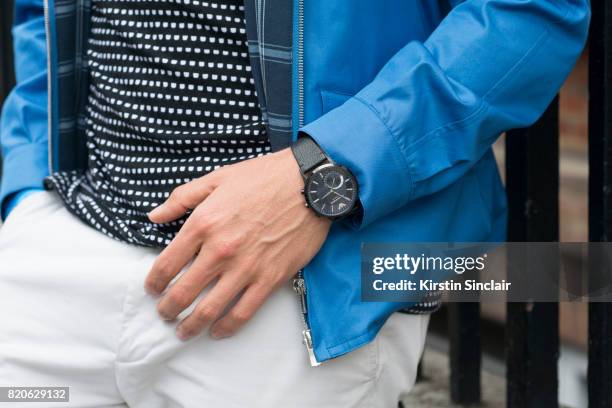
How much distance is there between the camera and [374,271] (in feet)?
4.50

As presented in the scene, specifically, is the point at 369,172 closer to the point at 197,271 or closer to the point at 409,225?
the point at 409,225

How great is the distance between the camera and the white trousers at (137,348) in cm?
140

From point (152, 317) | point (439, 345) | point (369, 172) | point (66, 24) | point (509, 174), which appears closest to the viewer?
point (369, 172)

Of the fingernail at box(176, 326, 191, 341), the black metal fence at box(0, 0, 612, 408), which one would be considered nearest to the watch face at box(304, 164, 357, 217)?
the fingernail at box(176, 326, 191, 341)

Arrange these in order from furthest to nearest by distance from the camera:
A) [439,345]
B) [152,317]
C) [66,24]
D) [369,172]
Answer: [439,345] → [66,24] → [152,317] → [369,172]

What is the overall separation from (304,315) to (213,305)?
16cm

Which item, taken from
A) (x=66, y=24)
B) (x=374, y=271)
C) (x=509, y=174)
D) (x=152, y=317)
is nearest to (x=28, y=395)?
(x=152, y=317)

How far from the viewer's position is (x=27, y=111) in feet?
6.38

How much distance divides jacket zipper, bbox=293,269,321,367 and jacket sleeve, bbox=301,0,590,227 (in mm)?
154

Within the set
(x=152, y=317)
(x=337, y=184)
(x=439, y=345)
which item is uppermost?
(x=337, y=184)

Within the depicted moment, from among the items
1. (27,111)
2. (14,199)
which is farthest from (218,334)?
(27,111)

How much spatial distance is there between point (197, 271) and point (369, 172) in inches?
12.9

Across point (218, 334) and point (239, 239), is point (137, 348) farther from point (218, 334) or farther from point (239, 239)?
point (239, 239)

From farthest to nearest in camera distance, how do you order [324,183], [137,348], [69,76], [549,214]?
[549,214]
[69,76]
[137,348]
[324,183]
